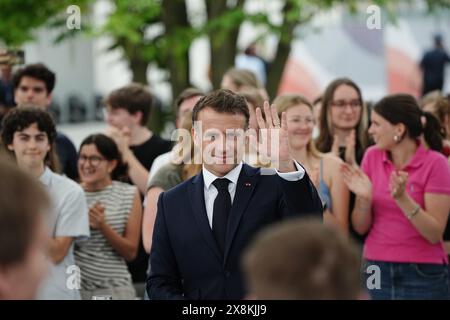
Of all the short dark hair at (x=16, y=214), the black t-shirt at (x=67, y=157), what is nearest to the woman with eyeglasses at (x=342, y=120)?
the black t-shirt at (x=67, y=157)

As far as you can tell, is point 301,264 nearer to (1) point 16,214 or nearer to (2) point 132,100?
(1) point 16,214

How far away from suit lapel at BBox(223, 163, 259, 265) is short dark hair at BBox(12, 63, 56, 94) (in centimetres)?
351

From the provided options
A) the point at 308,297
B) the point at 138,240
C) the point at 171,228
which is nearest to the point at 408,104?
the point at 138,240

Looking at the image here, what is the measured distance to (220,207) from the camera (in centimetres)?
426

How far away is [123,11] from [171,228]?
8.29 meters

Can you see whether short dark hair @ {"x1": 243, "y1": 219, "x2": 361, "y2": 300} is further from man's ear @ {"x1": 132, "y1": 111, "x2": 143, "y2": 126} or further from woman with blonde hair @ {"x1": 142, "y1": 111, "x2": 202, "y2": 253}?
man's ear @ {"x1": 132, "y1": 111, "x2": 143, "y2": 126}

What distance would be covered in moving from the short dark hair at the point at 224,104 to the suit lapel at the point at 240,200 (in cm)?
29

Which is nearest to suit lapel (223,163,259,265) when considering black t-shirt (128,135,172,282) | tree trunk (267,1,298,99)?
black t-shirt (128,135,172,282)

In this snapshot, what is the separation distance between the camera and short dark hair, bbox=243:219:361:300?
2.22 meters

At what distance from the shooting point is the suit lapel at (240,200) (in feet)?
13.7

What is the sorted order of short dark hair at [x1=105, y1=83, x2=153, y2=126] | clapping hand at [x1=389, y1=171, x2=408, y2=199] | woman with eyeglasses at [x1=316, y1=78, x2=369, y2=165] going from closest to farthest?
clapping hand at [x1=389, y1=171, x2=408, y2=199], woman with eyeglasses at [x1=316, y1=78, x2=369, y2=165], short dark hair at [x1=105, y1=83, x2=153, y2=126]

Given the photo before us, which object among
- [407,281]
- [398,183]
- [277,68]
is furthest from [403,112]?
[277,68]

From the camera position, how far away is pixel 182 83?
44.2 ft

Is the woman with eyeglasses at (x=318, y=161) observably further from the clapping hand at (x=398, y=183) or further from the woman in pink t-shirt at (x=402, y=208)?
the clapping hand at (x=398, y=183)
